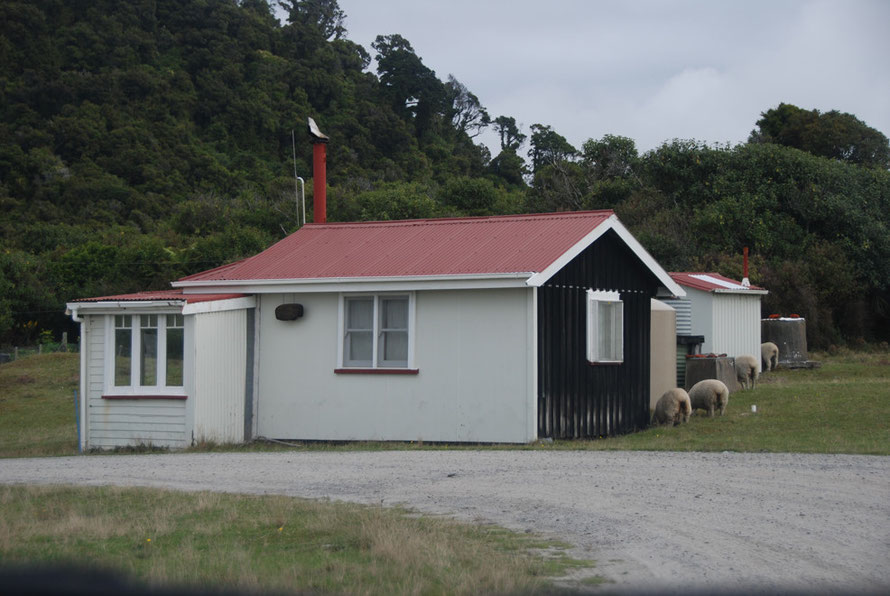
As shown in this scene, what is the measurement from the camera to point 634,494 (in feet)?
31.1

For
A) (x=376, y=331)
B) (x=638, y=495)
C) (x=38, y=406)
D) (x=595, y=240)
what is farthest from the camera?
(x=38, y=406)

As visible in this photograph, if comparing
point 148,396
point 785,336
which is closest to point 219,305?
point 148,396

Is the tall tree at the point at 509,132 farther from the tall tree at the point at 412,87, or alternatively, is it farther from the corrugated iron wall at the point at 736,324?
the corrugated iron wall at the point at 736,324

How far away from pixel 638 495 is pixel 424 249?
26.7ft

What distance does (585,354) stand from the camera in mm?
16188

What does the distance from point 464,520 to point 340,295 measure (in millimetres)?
8195

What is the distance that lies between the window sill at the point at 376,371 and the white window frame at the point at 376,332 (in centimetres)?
4

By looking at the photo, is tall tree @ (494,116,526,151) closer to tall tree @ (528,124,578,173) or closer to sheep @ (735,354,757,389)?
tall tree @ (528,124,578,173)

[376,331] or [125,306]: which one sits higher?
[125,306]

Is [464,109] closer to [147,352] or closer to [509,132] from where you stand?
[509,132]

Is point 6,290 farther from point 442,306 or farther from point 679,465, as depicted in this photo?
point 679,465

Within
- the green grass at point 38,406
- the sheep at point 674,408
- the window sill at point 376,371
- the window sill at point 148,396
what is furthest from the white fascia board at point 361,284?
the sheep at point 674,408

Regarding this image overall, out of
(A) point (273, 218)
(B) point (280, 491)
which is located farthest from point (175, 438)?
(A) point (273, 218)

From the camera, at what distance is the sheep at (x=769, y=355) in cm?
2628
